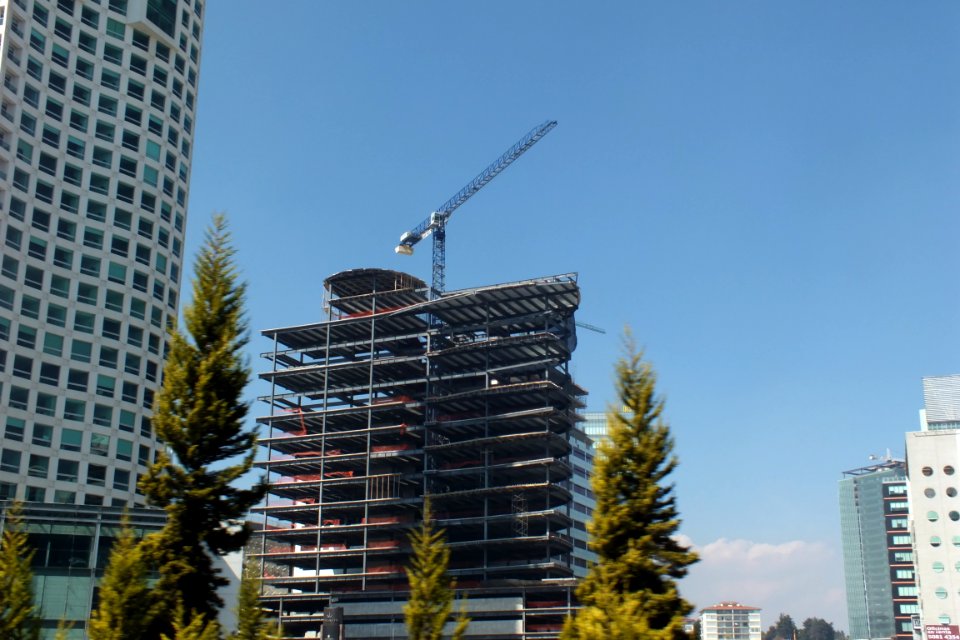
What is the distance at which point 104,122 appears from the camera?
101 m

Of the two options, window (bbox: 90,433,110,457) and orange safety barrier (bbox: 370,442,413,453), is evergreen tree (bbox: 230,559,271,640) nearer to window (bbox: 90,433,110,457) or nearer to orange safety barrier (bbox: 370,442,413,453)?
window (bbox: 90,433,110,457)

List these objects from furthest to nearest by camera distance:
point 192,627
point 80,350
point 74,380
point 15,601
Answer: point 80,350 < point 74,380 < point 15,601 < point 192,627

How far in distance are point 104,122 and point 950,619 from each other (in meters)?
124

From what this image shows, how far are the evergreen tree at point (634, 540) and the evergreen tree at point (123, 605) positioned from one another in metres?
13.3

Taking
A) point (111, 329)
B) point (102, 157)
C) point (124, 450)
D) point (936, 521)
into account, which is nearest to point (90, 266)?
point (111, 329)

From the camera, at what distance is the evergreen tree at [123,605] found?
32.3m

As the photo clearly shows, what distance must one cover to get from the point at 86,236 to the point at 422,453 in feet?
197

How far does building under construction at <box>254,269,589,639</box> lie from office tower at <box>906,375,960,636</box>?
162 ft

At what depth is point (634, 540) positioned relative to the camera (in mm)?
34125

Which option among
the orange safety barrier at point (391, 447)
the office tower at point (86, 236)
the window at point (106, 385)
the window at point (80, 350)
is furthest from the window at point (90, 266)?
the orange safety barrier at point (391, 447)

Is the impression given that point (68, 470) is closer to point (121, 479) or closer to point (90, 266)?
point (121, 479)

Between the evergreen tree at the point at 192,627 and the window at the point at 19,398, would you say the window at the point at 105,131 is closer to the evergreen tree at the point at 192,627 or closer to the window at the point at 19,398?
the window at the point at 19,398

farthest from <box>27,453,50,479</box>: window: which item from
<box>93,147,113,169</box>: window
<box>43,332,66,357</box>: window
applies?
<box>93,147,113,169</box>: window

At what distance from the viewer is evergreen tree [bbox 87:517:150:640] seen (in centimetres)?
3231
